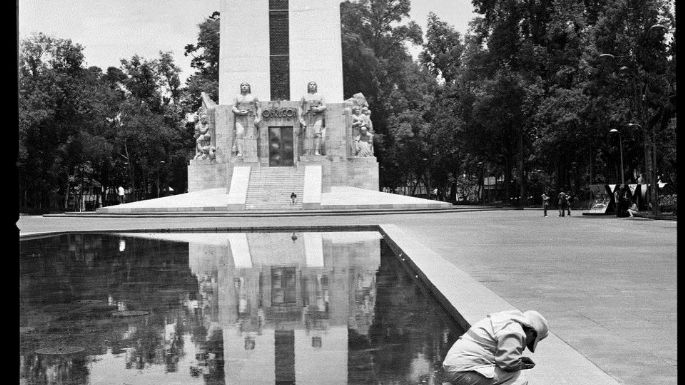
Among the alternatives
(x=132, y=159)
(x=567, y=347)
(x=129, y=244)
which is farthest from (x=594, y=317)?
(x=132, y=159)

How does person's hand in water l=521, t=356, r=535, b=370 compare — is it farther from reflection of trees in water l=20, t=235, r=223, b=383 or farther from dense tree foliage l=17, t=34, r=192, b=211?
dense tree foliage l=17, t=34, r=192, b=211

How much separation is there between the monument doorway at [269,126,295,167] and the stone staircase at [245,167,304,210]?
0.60m

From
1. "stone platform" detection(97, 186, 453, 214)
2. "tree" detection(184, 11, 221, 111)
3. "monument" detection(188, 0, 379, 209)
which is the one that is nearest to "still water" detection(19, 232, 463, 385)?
"stone platform" detection(97, 186, 453, 214)

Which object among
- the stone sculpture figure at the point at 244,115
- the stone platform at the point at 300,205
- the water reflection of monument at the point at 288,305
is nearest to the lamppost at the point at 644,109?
the stone platform at the point at 300,205

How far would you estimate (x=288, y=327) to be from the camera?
25.2 ft

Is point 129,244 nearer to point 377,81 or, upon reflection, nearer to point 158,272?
point 158,272

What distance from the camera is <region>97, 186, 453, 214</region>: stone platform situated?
125 ft

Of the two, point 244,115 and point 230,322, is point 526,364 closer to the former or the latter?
point 230,322

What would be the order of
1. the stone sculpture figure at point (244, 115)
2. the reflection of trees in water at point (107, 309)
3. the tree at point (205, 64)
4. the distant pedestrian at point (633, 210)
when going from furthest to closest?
the tree at point (205, 64), the stone sculpture figure at point (244, 115), the distant pedestrian at point (633, 210), the reflection of trees in water at point (107, 309)

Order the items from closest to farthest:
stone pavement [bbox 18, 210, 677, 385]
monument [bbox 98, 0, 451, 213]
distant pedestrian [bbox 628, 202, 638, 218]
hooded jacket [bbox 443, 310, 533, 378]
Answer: hooded jacket [bbox 443, 310, 533, 378] → stone pavement [bbox 18, 210, 677, 385] → distant pedestrian [bbox 628, 202, 638, 218] → monument [bbox 98, 0, 451, 213]

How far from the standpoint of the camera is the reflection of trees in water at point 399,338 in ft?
19.4

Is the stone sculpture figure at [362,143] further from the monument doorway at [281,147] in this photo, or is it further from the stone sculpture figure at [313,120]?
the monument doorway at [281,147]

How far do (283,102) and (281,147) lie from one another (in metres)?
2.37

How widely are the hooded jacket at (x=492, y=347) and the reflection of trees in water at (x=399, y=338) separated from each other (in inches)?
58.5
